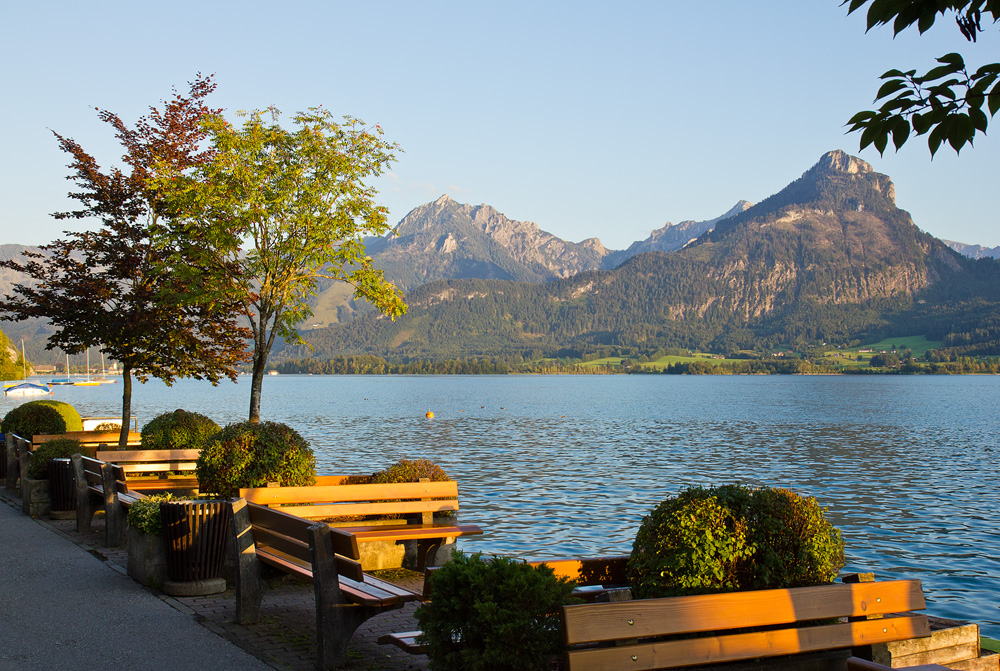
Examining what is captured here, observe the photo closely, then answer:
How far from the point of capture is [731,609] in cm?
497

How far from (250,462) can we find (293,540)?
5.14 metres

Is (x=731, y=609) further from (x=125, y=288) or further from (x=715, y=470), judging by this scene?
(x=715, y=470)

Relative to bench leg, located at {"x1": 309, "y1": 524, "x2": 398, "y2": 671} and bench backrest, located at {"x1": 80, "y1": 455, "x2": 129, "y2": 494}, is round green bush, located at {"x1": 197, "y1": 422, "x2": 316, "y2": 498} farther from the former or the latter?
bench leg, located at {"x1": 309, "y1": 524, "x2": 398, "y2": 671}

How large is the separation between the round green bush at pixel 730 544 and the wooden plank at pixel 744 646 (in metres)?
0.51

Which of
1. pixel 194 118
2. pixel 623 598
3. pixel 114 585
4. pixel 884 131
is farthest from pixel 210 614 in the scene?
pixel 194 118

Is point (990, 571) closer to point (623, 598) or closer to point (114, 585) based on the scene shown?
point (623, 598)

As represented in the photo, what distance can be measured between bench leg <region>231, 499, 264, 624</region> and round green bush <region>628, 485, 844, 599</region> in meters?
3.76

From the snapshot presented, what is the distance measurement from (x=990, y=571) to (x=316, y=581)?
47.5 feet

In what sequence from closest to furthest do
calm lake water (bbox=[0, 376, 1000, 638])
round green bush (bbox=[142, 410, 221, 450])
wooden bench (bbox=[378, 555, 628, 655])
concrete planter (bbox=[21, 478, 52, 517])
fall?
wooden bench (bbox=[378, 555, 628, 655]), concrete planter (bbox=[21, 478, 52, 517]), calm lake water (bbox=[0, 376, 1000, 638]), round green bush (bbox=[142, 410, 221, 450])

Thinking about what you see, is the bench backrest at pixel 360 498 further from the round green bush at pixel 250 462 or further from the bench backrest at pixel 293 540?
the bench backrest at pixel 293 540

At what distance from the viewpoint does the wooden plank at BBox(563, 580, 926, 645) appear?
4.52 meters

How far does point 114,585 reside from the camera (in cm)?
936

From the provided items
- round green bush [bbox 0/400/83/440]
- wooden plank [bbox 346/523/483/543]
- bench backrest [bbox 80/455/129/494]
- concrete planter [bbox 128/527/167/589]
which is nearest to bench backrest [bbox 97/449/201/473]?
bench backrest [bbox 80/455/129/494]

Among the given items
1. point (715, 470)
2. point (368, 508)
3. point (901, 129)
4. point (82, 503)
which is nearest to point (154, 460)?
point (82, 503)
